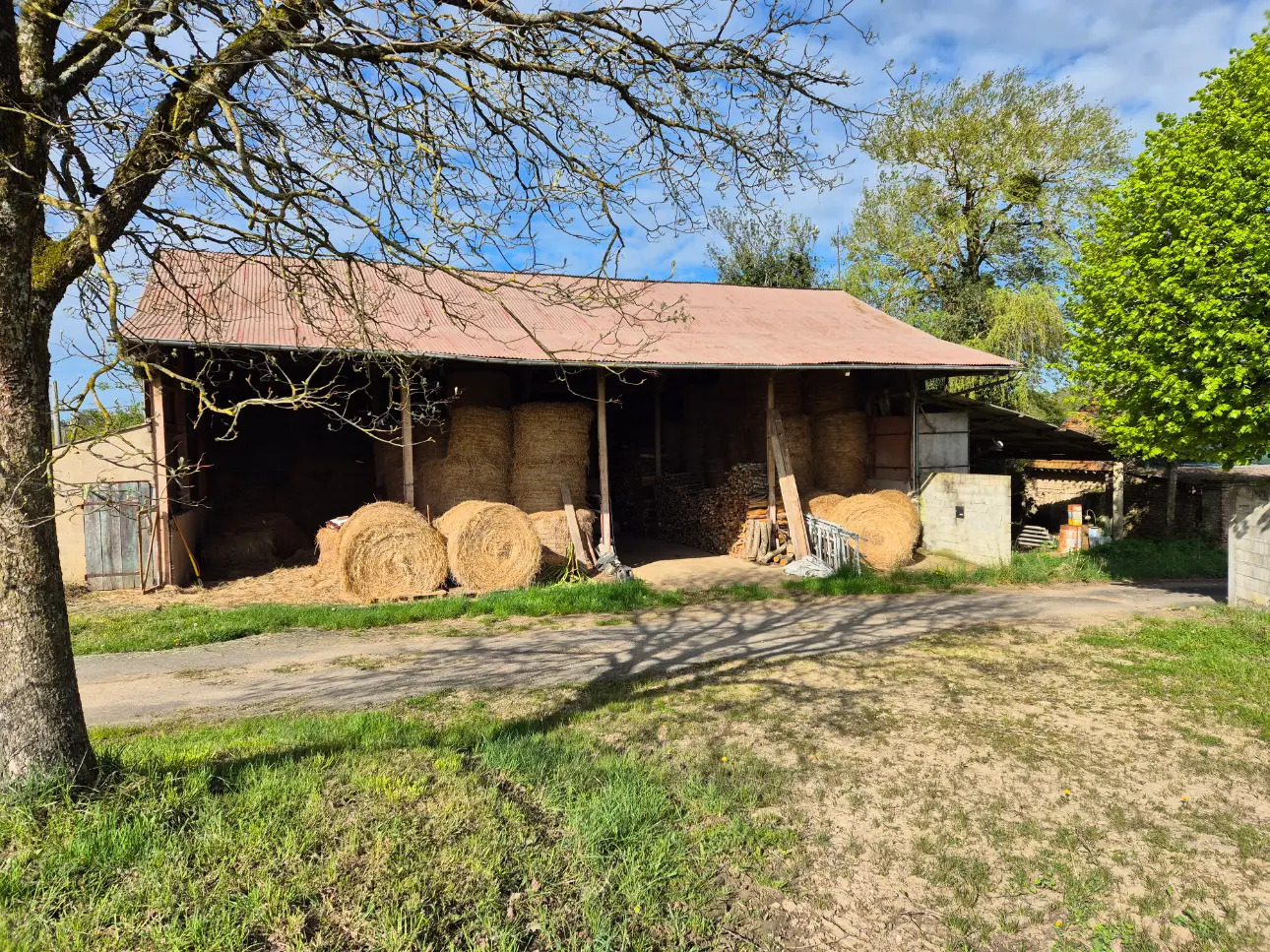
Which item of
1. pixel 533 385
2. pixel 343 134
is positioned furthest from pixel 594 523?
pixel 343 134

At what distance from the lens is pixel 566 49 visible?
407cm

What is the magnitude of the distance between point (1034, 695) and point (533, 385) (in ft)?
34.5

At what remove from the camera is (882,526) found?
13000 mm

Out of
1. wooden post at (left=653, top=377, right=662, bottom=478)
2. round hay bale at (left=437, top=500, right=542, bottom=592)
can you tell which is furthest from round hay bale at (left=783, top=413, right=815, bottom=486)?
round hay bale at (left=437, top=500, right=542, bottom=592)

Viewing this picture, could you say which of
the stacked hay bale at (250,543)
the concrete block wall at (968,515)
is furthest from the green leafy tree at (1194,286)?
the stacked hay bale at (250,543)

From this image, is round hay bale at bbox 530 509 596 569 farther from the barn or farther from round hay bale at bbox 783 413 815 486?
round hay bale at bbox 783 413 815 486

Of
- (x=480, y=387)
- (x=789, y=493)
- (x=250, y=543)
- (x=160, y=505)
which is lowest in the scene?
(x=250, y=543)

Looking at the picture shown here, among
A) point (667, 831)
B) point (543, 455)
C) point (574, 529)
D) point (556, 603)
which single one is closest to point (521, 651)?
point (556, 603)

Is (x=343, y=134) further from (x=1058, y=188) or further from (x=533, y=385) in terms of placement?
(x=1058, y=188)

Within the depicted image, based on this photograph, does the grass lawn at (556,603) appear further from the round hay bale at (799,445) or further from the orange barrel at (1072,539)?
the round hay bale at (799,445)

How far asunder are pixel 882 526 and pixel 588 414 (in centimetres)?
567

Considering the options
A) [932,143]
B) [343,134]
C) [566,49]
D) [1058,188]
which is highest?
[932,143]

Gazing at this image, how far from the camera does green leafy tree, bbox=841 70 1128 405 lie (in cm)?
2323

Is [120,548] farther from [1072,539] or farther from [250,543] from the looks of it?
[1072,539]
